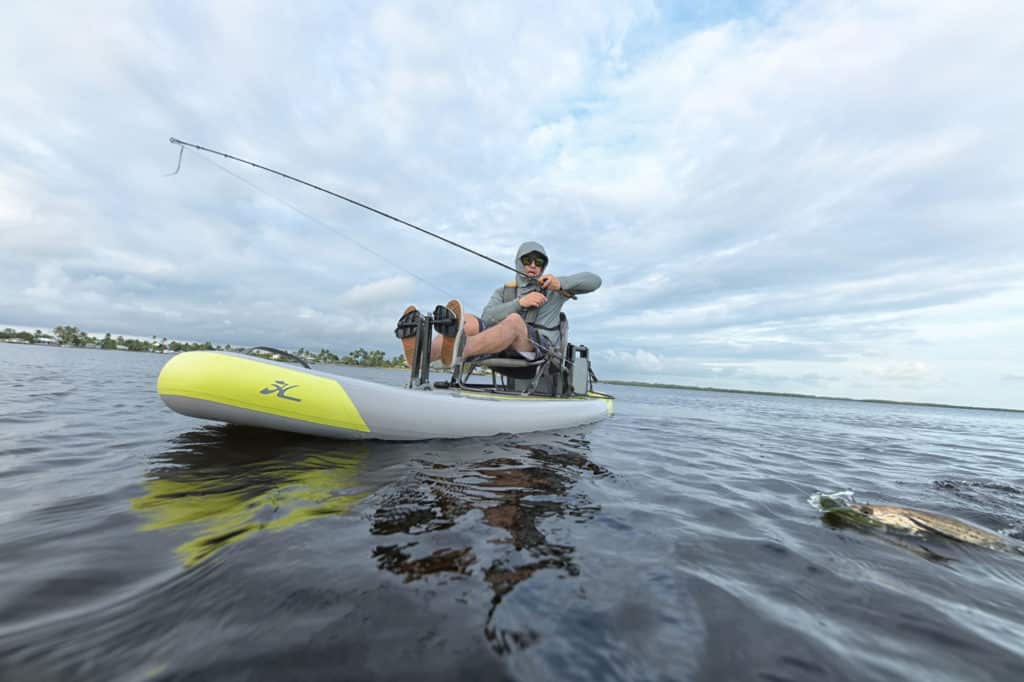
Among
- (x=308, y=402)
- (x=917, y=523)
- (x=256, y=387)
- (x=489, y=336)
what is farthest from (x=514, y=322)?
(x=917, y=523)

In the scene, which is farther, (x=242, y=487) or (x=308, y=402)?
(x=308, y=402)

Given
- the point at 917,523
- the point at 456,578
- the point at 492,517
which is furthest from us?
the point at 917,523

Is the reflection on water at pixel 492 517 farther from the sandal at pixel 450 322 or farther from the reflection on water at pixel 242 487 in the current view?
the sandal at pixel 450 322

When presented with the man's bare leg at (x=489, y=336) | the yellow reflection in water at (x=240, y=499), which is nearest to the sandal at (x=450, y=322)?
the man's bare leg at (x=489, y=336)

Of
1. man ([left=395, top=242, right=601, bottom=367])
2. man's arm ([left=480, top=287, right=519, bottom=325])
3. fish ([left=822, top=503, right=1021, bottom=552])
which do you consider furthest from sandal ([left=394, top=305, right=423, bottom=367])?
fish ([left=822, top=503, right=1021, bottom=552])

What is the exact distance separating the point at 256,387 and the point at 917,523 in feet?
20.6

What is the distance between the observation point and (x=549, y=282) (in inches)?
291

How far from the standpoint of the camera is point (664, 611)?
71.9 inches

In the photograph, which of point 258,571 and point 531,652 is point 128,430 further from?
point 531,652

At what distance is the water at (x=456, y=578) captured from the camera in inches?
55.7

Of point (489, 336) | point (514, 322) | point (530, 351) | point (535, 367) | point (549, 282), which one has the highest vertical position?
point (549, 282)

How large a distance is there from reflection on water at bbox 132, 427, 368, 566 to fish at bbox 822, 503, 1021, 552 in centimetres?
412

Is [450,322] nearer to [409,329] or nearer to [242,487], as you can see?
[409,329]

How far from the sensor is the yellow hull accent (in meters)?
4.05
